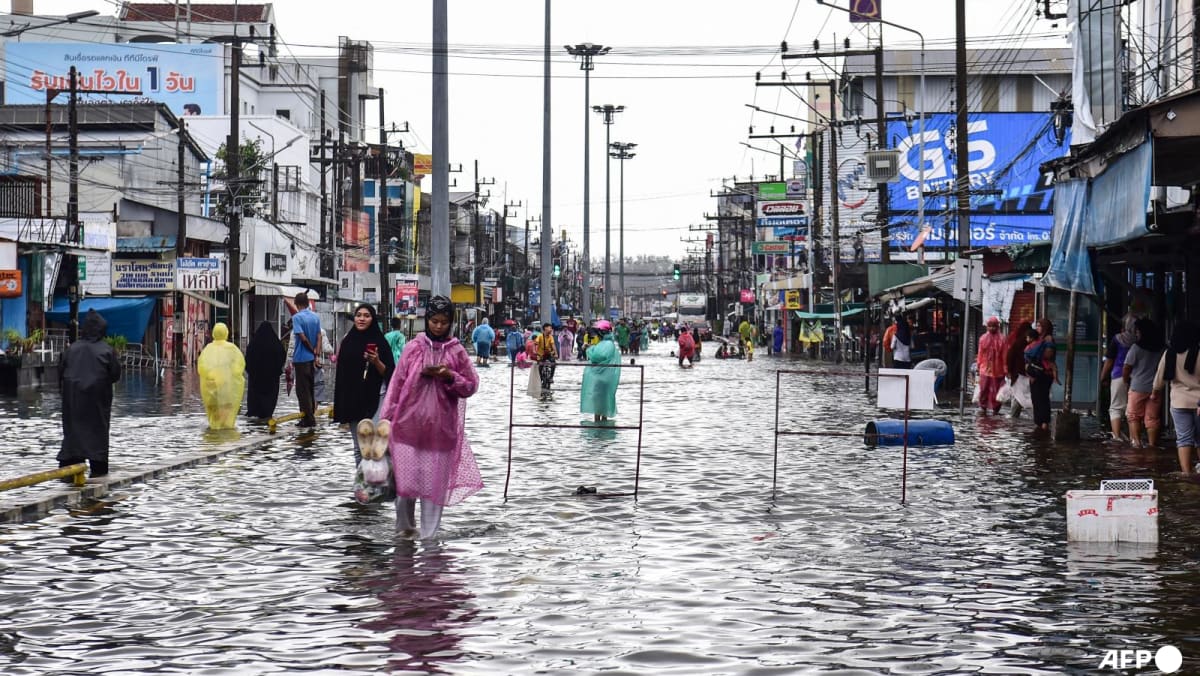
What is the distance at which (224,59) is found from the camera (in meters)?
74.6

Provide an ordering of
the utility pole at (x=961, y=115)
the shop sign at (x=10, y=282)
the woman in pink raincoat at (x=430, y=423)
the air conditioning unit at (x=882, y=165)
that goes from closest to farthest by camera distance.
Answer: the woman in pink raincoat at (x=430, y=423) < the utility pole at (x=961, y=115) < the shop sign at (x=10, y=282) < the air conditioning unit at (x=882, y=165)

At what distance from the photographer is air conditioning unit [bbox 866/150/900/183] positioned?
47219 mm

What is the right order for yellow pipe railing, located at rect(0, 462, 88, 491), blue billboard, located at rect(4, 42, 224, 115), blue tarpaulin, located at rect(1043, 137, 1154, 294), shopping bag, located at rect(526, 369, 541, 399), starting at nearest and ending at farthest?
yellow pipe railing, located at rect(0, 462, 88, 491), blue tarpaulin, located at rect(1043, 137, 1154, 294), shopping bag, located at rect(526, 369, 541, 399), blue billboard, located at rect(4, 42, 224, 115)

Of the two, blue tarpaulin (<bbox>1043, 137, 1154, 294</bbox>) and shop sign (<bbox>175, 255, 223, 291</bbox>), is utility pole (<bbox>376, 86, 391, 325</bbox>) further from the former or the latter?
blue tarpaulin (<bbox>1043, 137, 1154, 294</bbox>)

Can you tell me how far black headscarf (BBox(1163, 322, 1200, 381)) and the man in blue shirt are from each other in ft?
35.5

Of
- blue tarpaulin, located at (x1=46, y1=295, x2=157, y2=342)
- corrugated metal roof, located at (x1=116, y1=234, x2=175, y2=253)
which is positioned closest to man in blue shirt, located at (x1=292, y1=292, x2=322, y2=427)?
blue tarpaulin, located at (x1=46, y1=295, x2=157, y2=342)

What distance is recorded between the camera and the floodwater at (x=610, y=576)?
693cm

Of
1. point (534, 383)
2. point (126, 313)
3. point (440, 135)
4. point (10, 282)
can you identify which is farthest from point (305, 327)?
point (126, 313)

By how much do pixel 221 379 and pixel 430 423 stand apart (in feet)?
35.7

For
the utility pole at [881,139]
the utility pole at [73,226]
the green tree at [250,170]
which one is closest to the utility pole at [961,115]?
the utility pole at [881,139]

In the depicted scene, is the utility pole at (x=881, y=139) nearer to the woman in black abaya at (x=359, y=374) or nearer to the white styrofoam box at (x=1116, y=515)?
the woman in black abaya at (x=359, y=374)

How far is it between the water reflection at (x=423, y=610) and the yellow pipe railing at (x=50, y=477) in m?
4.20

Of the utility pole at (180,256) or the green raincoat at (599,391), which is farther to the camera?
the utility pole at (180,256)

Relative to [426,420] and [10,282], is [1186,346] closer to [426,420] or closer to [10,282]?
[426,420]
